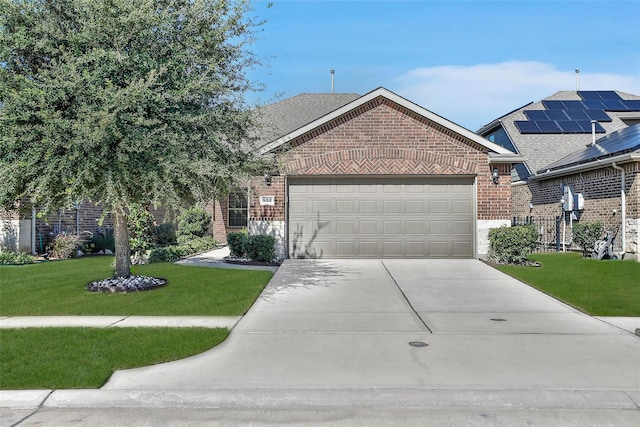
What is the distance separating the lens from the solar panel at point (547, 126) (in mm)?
25281

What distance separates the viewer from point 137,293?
10.1 meters

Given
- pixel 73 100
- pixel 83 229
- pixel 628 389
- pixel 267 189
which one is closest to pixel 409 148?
pixel 267 189

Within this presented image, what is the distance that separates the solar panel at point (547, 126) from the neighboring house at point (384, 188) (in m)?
12.3

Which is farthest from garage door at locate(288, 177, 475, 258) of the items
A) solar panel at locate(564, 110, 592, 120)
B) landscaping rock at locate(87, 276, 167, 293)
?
solar panel at locate(564, 110, 592, 120)

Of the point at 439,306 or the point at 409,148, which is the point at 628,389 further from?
the point at 409,148

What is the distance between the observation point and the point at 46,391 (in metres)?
4.76

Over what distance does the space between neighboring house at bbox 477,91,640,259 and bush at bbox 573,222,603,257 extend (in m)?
0.50

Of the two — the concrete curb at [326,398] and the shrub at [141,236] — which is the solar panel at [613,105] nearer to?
the shrub at [141,236]

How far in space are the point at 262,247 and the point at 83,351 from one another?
875 cm

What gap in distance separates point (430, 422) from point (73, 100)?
7653mm

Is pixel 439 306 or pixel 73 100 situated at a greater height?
pixel 73 100

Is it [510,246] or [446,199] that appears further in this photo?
[446,199]

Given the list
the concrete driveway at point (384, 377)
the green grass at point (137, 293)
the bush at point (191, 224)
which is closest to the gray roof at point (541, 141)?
the bush at point (191, 224)

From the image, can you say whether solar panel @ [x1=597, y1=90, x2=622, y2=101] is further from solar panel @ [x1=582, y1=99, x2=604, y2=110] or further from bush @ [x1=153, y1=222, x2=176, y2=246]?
bush @ [x1=153, y1=222, x2=176, y2=246]
